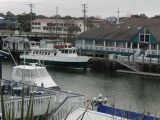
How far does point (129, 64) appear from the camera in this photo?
5178cm

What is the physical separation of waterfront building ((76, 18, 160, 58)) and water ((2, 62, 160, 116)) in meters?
9.31

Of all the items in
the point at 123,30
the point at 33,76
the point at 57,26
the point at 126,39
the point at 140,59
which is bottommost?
the point at 33,76

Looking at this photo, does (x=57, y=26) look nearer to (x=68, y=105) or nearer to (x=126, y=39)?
(x=126, y=39)

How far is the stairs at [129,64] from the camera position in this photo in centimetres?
5019

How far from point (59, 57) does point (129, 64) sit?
31.1 ft

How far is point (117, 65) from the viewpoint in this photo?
52875 mm

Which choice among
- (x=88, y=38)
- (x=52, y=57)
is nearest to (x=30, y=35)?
(x=88, y=38)

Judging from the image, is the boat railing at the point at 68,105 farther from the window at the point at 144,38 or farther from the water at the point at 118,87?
the window at the point at 144,38

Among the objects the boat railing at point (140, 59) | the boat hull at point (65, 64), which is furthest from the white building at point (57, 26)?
the boat railing at point (140, 59)

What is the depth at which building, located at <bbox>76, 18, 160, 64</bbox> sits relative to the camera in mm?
56562

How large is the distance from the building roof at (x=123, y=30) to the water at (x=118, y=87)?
39.4ft

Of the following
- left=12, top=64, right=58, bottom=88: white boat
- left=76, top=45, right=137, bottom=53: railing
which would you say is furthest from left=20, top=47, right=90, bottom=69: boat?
left=12, top=64, right=58, bottom=88: white boat

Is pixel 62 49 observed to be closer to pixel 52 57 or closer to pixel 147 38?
pixel 52 57

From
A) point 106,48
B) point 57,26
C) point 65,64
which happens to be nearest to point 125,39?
point 106,48
